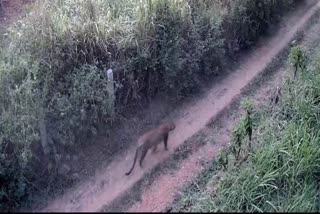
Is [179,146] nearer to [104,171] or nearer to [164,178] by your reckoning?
[164,178]

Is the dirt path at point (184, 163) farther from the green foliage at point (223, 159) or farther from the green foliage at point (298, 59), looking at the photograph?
the green foliage at point (298, 59)

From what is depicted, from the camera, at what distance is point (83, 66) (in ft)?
16.7

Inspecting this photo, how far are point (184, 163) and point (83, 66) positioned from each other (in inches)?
66.7

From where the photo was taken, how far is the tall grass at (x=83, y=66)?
437cm

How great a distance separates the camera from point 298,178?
15.3 ft

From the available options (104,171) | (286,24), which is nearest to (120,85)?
(104,171)

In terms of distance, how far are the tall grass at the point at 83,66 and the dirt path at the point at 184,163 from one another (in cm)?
36

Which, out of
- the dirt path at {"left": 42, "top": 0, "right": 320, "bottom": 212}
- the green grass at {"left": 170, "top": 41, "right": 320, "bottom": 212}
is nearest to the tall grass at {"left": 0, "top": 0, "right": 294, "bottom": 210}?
the dirt path at {"left": 42, "top": 0, "right": 320, "bottom": 212}

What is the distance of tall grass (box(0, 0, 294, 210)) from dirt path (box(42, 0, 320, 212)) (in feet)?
1.17

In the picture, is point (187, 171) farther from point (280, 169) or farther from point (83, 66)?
point (83, 66)

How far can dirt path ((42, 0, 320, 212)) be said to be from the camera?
2770mm

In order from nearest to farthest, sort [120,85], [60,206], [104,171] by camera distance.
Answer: [60,206]
[104,171]
[120,85]

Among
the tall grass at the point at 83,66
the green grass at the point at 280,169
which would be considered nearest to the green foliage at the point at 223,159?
the green grass at the point at 280,169

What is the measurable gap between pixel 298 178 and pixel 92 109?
2.27 metres
